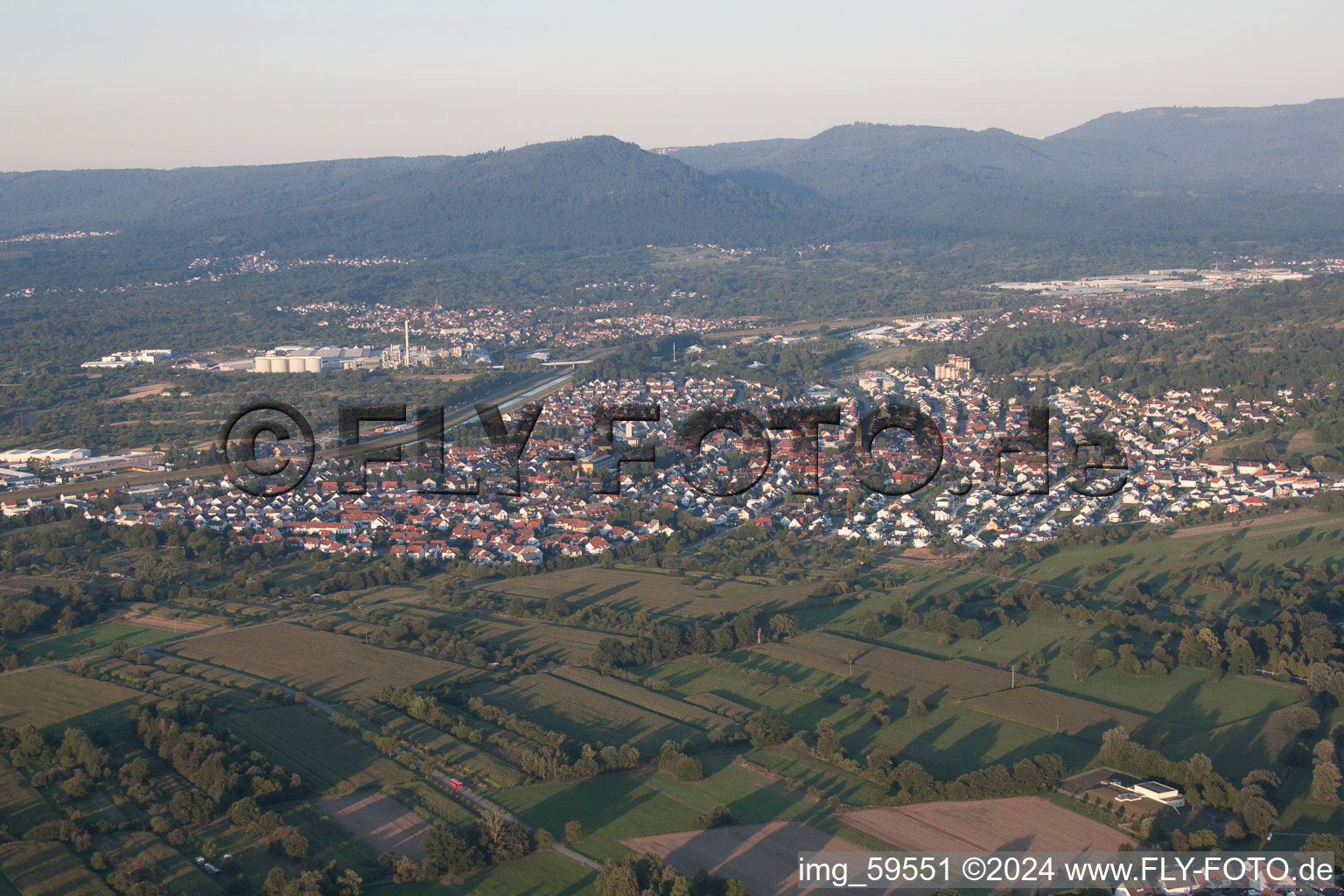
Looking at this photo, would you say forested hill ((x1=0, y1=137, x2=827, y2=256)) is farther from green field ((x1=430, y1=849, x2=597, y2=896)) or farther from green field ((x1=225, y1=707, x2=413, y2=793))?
green field ((x1=430, y1=849, x2=597, y2=896))

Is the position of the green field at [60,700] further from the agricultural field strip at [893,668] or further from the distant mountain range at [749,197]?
the distant mountain range at [749,197]

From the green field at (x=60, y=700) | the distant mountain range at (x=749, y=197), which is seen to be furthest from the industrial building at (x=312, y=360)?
the distant mountain range at (x=749, y=197)

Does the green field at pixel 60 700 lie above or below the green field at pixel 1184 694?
above

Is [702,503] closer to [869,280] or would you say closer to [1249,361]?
[1249,361]

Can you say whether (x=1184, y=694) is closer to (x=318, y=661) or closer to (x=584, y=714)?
(x=584, y=714)

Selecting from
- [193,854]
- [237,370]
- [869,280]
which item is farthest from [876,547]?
[869,280]

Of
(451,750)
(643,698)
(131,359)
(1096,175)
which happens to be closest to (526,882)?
(451,750)
